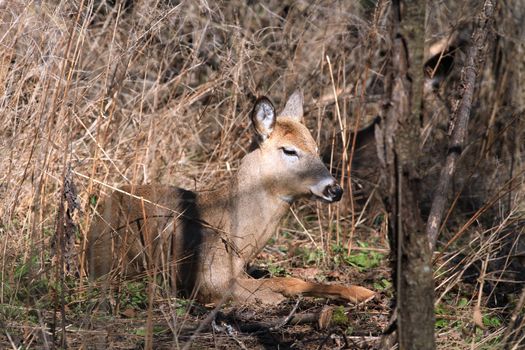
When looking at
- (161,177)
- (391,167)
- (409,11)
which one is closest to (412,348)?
(391,167)

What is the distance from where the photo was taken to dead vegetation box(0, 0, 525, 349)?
420cm

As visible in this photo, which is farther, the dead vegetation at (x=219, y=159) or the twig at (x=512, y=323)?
the dead vegetation at (x=219, y=159)

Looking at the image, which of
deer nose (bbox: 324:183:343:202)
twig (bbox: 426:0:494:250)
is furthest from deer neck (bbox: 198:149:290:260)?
twig (bbox: 426:0:494:250)

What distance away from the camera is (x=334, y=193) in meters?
5.20

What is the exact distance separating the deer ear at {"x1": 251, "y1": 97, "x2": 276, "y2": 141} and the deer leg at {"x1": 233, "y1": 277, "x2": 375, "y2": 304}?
967 mm

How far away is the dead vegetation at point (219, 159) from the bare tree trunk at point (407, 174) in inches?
27.0

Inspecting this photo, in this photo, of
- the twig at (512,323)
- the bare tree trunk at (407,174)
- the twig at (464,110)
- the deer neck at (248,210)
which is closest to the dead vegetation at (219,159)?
the twig at (512,323)

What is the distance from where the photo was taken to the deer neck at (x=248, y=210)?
5.29 metres

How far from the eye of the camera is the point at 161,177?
6.79 m

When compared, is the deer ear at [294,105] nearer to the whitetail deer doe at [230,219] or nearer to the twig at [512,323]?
the whitetail deer doe at [230,219]

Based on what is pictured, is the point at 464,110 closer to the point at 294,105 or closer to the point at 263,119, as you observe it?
the point at 263,119

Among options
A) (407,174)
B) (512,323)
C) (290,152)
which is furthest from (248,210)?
(407,174)

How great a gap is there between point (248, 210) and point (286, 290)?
0.60 meters

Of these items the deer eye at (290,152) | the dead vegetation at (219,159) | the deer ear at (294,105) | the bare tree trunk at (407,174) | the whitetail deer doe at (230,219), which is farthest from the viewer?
the deer ear at (294,105)
